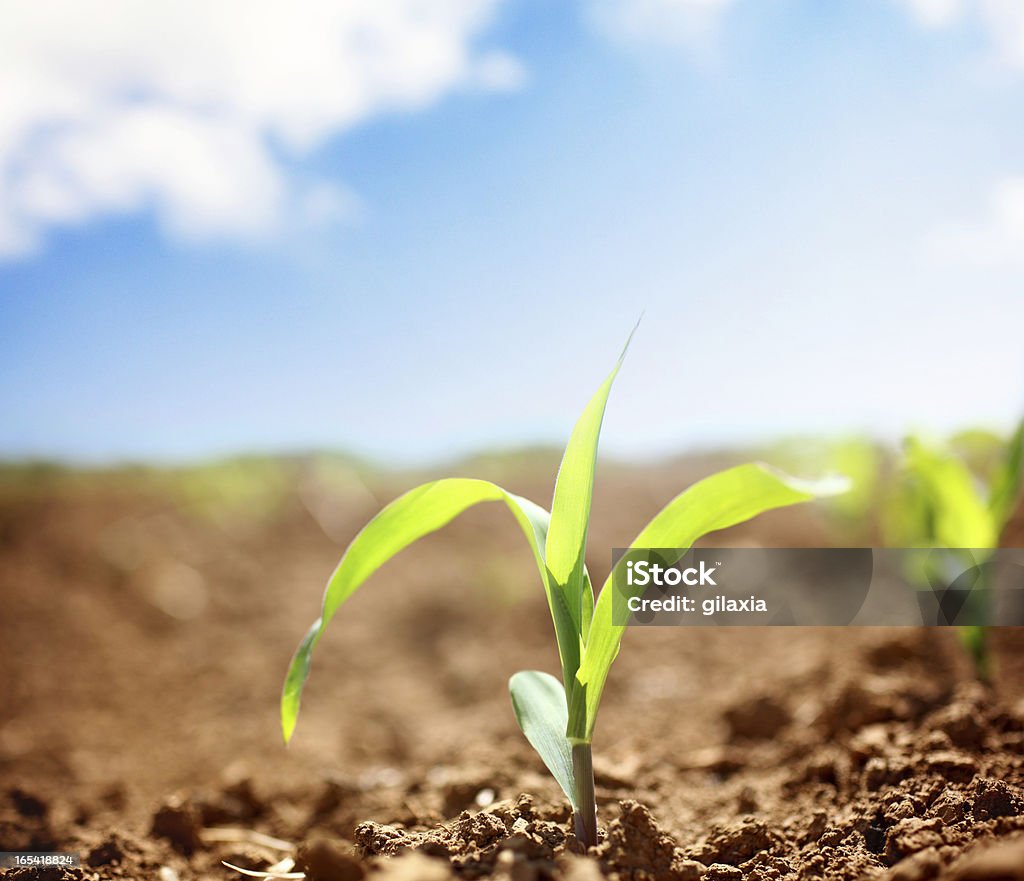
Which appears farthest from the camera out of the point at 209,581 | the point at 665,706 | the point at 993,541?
the point at 209,581

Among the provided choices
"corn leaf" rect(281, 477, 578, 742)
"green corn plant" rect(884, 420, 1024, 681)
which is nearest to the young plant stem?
"corn leaf" rect(281, 477, 578, 742)

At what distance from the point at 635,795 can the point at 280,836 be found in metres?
0.69

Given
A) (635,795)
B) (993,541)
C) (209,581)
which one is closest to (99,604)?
(209,581)

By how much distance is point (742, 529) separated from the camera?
3918 millimetres

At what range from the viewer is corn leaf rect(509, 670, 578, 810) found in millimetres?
963

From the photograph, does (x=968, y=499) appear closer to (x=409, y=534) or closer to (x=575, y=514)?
(x=575, y=514)

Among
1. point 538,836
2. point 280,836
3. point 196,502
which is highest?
point 196,502

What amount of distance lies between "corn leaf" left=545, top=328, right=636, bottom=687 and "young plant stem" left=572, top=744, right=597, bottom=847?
3.4 inches

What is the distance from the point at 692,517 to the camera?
849mm

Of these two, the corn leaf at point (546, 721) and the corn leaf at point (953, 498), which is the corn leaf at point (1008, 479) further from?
the corn leaf at point (546, 721)

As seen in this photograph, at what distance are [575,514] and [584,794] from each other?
354 millimetres

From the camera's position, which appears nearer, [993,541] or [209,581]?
[993,541]

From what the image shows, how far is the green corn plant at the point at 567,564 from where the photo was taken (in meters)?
0.87

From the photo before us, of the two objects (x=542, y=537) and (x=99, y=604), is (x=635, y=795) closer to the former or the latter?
(x=542, y=537)
